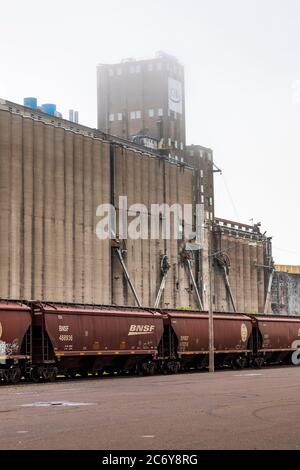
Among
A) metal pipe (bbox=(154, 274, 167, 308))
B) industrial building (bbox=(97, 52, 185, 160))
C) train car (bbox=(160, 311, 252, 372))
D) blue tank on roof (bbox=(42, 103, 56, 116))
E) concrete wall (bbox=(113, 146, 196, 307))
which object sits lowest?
train car (bbox=(160, 311, 252, 372))

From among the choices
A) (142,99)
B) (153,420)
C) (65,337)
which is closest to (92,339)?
(65,337)

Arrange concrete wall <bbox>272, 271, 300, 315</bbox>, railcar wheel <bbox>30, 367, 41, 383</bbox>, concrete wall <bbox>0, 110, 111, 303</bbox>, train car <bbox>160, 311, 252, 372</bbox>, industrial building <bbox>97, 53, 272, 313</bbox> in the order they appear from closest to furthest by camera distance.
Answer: railcar wheel <bbox>30, 367, 41, 383</bbox> → train car <bbox>160, 311, 252, 372</bbox> → concrete wall <bbox>0, 110, 111, 303</bbox> → concrete wall <bbox>272, 271, 300, 315</bbox> → industrial building <bbox>97, 53, 272, 313</bbox>

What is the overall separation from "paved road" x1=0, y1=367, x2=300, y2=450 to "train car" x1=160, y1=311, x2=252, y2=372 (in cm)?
2197

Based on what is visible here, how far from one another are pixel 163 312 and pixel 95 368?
23.0 ft

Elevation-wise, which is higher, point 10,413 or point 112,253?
point 112,253

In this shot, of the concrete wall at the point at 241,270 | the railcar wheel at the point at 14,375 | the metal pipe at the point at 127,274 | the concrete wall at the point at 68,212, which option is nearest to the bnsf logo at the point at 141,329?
the railcar wheel at the point at 14,375

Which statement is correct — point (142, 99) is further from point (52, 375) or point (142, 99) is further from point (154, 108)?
point (52, 375)

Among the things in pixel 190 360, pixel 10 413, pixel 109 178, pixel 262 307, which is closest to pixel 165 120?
pixel 262 307

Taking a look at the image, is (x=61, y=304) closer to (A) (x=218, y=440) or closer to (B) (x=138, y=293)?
(A) (x=218, y=440)

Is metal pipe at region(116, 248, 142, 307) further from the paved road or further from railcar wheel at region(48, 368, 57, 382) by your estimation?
the paved road

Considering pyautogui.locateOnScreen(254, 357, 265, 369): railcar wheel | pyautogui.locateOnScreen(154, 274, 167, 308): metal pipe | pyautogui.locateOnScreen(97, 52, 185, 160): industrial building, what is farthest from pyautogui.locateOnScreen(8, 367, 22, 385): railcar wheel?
pyautogui.locateOnScreen(97, 52, 185, 160): industrial building

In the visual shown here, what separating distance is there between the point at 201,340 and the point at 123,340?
8.33m

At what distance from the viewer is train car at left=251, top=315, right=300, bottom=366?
5662cm
